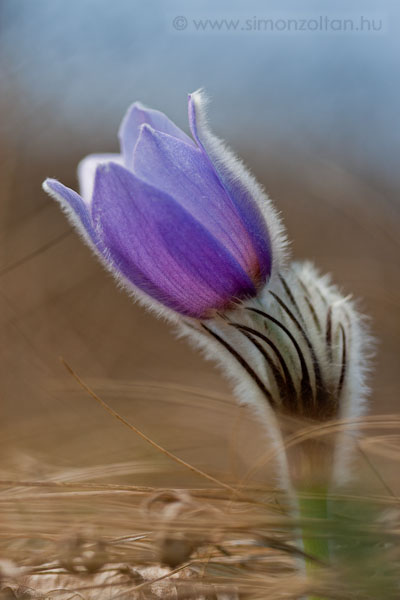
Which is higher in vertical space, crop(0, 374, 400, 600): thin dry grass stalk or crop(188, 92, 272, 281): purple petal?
crop(188, 92, 272, 281): purple petal

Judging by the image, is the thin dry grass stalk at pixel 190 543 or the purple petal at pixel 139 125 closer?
the thin dry grass stalk at pixel 190 543

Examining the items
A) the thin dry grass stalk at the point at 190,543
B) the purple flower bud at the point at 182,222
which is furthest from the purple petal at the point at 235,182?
the thin dry grass stalk at the point at 190,543

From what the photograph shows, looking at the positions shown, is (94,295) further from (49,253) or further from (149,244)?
(149,244)

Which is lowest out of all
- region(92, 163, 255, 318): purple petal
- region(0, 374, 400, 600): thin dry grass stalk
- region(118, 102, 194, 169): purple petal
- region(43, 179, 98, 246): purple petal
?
region(0, 374, 400, 600): thin dry grass stalk

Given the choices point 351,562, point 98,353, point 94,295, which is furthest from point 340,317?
point 94,295

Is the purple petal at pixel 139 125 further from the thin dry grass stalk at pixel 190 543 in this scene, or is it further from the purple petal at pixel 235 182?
the thin dry grass stalk at pixel 190 543

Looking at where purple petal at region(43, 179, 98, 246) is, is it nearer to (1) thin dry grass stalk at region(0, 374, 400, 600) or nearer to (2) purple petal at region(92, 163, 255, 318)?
(2) purple petal at region(92, 163, 255, 318)

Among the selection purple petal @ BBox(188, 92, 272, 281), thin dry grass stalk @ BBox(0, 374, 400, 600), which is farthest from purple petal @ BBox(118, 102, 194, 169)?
thin dry grass stalk @ BBox(0, 374, 400, 600)
